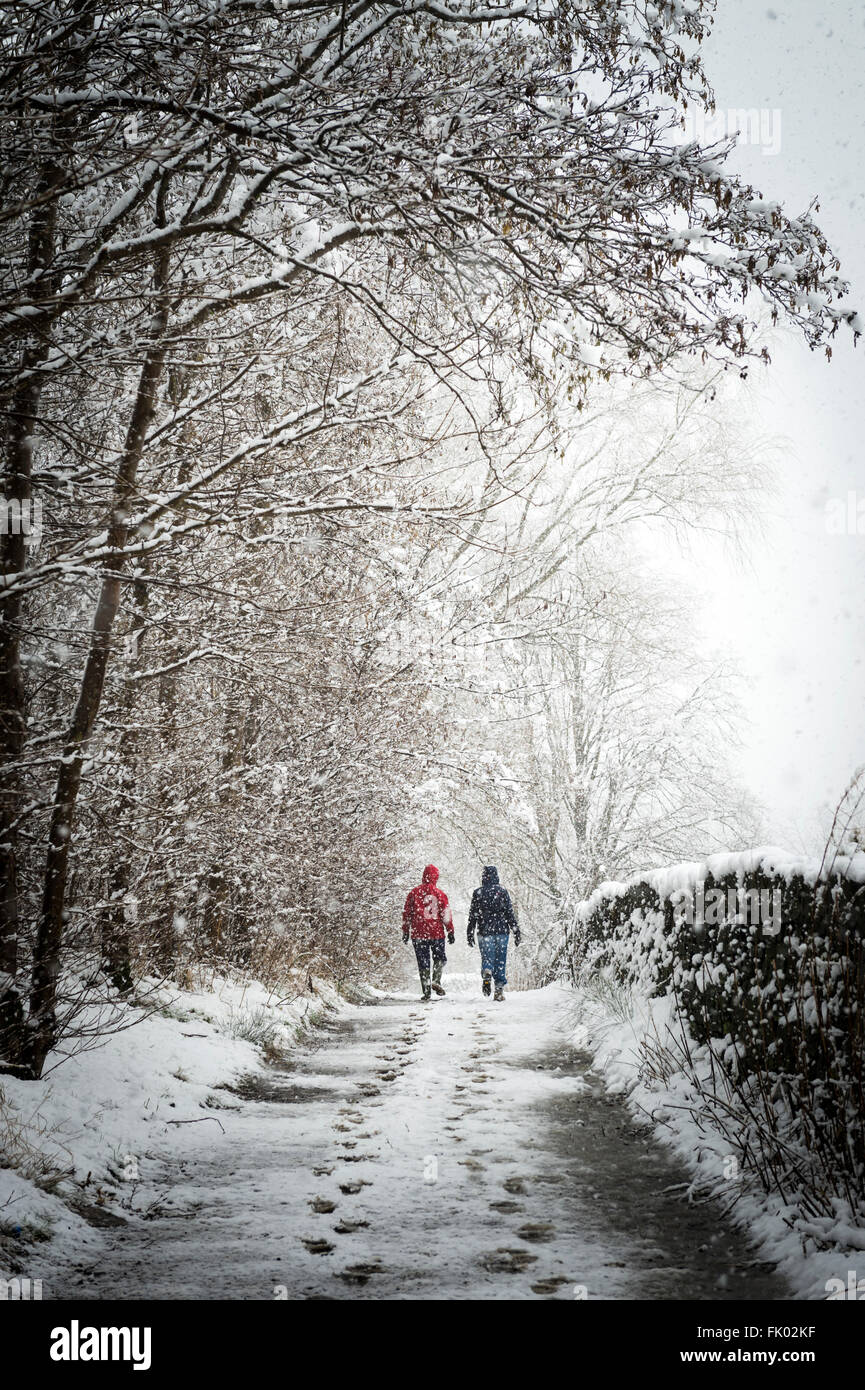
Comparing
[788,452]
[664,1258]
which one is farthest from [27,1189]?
[788,452]

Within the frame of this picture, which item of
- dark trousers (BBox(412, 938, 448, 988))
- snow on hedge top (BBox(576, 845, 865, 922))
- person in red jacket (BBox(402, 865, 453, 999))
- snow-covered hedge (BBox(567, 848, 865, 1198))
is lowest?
dark trousers (BBox(412, 938, 448, 988))

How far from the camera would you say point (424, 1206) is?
149 inches

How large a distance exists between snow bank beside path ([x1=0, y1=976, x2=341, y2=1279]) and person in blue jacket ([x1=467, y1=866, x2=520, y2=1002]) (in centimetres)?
552

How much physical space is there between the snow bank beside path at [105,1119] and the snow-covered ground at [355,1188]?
0.05 ft

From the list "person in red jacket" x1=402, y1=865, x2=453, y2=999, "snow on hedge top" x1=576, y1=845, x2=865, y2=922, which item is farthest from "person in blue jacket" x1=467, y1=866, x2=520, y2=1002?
"snow on hedge top" x1=576, y1=845, x2=865, y2=922

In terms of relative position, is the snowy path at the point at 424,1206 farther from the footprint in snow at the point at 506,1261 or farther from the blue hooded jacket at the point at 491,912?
the blue hooded jacket at the point at 491,912

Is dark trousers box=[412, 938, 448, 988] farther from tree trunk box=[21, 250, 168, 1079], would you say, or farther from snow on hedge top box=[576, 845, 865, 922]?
tree trunk box=[21, 250, 168, 1079]

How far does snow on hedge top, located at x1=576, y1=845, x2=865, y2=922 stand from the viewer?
3754 mm

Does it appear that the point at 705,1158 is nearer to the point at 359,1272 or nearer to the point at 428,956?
the point at 359,1272

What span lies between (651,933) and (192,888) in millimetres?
3758

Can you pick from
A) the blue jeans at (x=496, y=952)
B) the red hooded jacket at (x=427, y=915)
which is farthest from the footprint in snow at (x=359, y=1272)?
the red hooded jacket at (x=427, y=915)

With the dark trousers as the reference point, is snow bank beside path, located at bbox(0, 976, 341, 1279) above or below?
above

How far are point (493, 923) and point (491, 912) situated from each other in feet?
0.53
